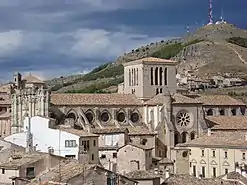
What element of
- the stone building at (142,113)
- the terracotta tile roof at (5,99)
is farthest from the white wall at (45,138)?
the terracotta tile roof at (5,99)

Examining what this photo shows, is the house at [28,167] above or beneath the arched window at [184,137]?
beneath

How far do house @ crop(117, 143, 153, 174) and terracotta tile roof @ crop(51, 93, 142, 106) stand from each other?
12.1 m

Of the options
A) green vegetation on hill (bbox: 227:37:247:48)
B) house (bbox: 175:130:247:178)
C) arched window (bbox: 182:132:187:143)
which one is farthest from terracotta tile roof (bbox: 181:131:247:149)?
green vegetation on hill (bbox: 227:37:247:48)

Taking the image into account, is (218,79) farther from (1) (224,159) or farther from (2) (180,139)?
(1) (224,159)

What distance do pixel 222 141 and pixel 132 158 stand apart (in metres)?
7.84

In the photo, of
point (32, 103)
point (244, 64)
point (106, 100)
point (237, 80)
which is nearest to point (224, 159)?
point (106, 100)

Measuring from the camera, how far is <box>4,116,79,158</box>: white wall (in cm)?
4962

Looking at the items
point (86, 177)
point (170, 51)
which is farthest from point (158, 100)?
point (170, 51)

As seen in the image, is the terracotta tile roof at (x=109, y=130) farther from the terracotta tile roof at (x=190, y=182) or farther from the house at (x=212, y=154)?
the terracotta tile roof at (x=190, y=182)

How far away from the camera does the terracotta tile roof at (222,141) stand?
52.6 metres

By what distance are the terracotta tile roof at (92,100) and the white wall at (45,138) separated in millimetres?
10759

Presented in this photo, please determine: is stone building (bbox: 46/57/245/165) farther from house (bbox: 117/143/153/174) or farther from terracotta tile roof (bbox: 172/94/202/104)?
house (bbox: 117/143/153/174)

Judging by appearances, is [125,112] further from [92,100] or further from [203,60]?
[203,60]

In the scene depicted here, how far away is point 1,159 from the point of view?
127ft
